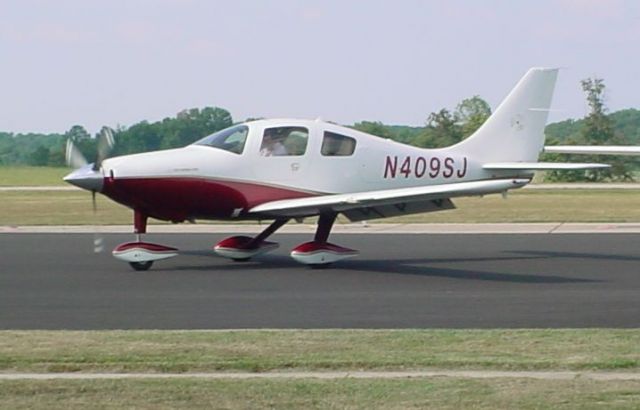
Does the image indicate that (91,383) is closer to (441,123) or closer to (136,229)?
(136,229)

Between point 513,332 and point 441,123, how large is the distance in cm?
7195

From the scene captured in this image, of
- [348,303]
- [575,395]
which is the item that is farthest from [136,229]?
[575,395]

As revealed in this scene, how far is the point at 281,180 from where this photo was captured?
64.1 feet

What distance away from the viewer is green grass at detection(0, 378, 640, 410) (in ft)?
27.4

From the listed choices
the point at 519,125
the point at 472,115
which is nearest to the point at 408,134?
the point at 472,115

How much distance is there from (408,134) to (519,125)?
2644 inches

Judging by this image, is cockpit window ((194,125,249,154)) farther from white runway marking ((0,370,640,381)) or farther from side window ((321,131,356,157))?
white runway marking ((0,370,640,381))

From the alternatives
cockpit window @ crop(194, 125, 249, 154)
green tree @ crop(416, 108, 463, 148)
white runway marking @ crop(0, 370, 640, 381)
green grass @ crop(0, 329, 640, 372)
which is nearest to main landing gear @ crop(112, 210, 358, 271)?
cockpit window @ crop(194, 125, 249, 154)

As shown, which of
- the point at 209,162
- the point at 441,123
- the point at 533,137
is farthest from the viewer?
the point at 441,123

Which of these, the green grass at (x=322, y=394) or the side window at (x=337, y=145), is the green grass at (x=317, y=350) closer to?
the green grass at (x=322, y=394)

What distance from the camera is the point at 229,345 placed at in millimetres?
10961

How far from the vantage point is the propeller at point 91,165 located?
18219 mm

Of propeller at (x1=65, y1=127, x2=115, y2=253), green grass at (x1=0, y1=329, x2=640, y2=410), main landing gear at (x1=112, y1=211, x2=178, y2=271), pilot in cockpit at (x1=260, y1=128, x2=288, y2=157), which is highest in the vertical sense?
pilot in cockpit at (x1=260, y1=128, x2=288, y2=157)

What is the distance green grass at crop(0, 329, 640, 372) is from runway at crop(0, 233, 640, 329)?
1018mm
